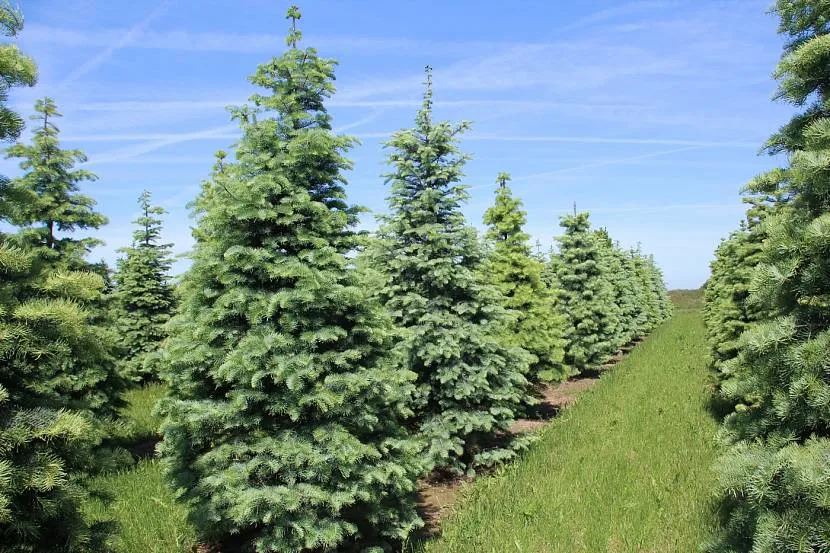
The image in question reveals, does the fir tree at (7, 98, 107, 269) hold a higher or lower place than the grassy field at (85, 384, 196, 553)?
higher

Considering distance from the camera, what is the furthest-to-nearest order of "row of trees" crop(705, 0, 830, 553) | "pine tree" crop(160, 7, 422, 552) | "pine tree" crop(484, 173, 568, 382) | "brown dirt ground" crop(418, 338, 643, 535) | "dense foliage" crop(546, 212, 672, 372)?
"dense foliage" crop(546, 212, 672, 372), "pine tree" crop(484, 173, 568, 382), "brown dirt ground" crop(418, 338, 643, 535), "pine tree" crop(160, 7, 422, 552), "row of trees" crop(705, 0, 830, 553)

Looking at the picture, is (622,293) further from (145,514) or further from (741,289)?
(145,514)

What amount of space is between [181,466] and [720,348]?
534 inches

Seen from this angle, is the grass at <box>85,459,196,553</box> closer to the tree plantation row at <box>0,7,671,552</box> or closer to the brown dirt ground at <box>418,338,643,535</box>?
the tree plantation row at <box>0,7,671,552</box>

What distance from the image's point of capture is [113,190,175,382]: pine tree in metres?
18.3

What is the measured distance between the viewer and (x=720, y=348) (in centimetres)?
1390

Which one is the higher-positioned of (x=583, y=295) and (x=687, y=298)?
(x=687, y=298)

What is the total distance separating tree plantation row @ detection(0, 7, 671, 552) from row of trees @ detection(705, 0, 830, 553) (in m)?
3.91

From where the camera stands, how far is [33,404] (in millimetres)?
4301

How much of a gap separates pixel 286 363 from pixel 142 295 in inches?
603

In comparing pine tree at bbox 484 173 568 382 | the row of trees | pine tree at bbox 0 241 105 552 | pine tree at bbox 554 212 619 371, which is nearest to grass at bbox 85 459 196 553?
pine tree at bbox 0 241 105 552

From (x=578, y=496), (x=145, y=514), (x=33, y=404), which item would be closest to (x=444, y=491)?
(x=578, y=496)

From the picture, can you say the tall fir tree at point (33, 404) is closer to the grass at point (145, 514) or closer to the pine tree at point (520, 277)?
the grass at point (145, 514)

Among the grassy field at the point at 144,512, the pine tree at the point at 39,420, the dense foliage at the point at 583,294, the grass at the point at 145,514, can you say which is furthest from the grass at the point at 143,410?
the dense foliage at the point at 583,294
